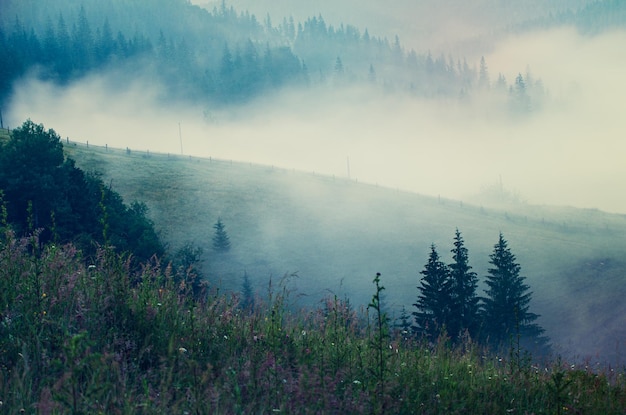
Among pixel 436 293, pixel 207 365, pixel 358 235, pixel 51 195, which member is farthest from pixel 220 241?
pixel 207 365

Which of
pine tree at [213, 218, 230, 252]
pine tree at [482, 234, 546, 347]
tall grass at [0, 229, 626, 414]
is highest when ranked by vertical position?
tall grass at [0, 229, 626, 414]

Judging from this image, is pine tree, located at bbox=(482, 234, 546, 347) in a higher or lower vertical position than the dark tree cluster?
lower

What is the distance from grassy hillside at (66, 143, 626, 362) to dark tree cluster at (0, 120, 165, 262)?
14876 mm

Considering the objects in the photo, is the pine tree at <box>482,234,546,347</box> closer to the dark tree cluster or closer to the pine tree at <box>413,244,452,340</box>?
the pine tree at <box>413,244,452,340</box>

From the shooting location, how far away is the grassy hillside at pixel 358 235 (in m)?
51.6

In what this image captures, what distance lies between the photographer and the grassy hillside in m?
51.6

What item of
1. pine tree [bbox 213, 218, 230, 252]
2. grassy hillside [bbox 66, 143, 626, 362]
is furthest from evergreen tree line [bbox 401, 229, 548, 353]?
pine tree [bbox 213, 218, 230, 252]

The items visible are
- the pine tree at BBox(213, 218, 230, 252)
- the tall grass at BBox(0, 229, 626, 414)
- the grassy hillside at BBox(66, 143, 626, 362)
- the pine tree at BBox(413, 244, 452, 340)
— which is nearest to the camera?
the tall grass at BBox(0, 229, 626, 414)

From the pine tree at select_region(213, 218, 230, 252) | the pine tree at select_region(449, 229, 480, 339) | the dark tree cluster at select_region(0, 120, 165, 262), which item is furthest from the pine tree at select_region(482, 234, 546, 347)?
the pine tree at select_region(213, 218, 230, 252)

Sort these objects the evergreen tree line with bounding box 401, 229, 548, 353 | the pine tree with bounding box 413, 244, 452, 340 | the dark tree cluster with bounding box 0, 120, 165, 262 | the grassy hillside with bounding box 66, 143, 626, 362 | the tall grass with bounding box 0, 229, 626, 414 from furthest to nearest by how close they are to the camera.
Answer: the grassy hillside with bounding box 66, 143, 626, 362
the pine tree with bounding box 413, 244, 452, 340
the evergreen tree line with bounding box 401, 229, 548, 353
the dark tree cluster with bounding box 0, 120, 165, 262
the tall grass with bounding box 0, 229, 626, 414

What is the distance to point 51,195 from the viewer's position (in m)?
33.8

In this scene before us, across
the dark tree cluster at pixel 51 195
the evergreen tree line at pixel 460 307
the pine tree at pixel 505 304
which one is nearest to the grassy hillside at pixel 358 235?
the pine tree at pixel 505 304

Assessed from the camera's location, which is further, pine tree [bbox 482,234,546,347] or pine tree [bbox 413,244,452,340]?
pine tree [bbox 482,234,546,347]

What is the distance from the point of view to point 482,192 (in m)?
161
